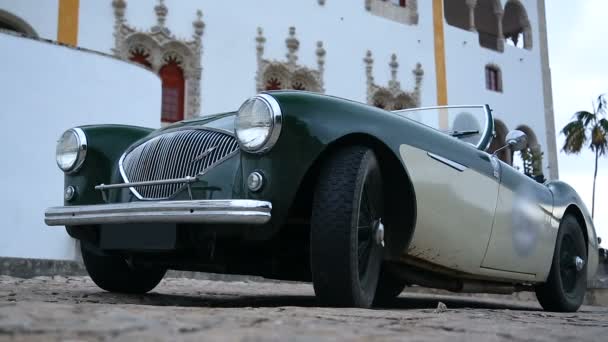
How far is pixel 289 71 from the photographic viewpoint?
17188 millimetres

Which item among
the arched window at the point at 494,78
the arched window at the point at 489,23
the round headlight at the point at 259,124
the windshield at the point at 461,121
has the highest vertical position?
the arched window at the point at 489,23

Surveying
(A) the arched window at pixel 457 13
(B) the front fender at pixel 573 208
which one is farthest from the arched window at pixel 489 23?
(B) the front fender at pixel 573 208

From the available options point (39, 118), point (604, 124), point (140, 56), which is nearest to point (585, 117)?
point (604, 124)

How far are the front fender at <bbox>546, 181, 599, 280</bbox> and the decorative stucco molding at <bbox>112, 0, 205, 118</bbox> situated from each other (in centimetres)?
1176

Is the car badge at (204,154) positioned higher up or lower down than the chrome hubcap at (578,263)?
higher up

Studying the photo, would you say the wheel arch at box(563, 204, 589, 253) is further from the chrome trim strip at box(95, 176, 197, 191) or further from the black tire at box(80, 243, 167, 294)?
the chrome trim strip at box(95, 176, 197, 191)

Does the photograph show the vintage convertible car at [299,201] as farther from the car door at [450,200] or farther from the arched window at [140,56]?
the arched window at [140,56]

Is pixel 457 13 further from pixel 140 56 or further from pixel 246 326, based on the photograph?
pixel 246 326

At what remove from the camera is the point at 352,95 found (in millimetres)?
18062

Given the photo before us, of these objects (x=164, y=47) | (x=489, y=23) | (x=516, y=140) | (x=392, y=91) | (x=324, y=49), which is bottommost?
(x=516, y=140)

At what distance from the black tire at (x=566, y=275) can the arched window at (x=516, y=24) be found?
64.8ft

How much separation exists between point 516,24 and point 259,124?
78.2ft

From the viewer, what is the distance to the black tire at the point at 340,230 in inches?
96.0

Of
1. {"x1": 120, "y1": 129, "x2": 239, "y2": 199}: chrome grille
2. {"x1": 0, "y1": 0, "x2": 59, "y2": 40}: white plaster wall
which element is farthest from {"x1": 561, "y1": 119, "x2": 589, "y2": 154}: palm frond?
{"x1": 120, "y1": 129, "x2": 239, "y2": 199}: chrome grille
